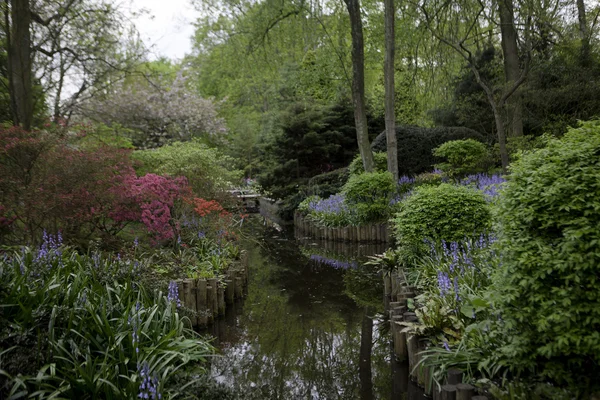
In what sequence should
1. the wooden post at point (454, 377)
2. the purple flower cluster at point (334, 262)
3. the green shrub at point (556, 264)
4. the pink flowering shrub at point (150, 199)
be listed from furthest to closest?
1. the purple flower cluster at point (334, 262)
2. the pink flowering shrub at point (150, 199)
3. the wooden post at point (454, 377)
4. the green shrub at point (556, 264)

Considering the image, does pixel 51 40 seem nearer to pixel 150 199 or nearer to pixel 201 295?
pixel 150 199

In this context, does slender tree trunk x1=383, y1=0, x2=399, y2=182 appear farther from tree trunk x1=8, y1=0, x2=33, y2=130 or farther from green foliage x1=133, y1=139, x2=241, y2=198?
tree trunk x1=8, y1=0, x2=33, y2=130

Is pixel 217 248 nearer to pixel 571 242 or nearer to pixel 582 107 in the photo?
pixel 571 242

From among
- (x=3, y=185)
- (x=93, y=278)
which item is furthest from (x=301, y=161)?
(x=93, y=278)

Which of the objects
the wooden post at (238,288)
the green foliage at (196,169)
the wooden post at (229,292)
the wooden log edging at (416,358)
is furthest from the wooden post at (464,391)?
the green foliage at (196,169)

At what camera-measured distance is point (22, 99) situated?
28.3 feet

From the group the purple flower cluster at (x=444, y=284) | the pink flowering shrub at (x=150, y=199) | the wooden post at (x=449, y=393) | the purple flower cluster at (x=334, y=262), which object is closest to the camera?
the wooden post at (x=449, y=393)

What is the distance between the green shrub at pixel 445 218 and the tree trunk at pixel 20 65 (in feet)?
23.6

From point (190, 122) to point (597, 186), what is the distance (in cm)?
2263

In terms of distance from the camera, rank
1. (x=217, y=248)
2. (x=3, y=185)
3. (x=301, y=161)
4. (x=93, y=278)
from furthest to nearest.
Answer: (x=301, y=161) < (x=217, y=248) < (x=3, y=185) < (x=93, y=278)

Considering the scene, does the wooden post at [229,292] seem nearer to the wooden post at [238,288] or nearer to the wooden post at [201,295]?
the wooden post at [238,288]

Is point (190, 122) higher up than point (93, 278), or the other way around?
point (190, 122)

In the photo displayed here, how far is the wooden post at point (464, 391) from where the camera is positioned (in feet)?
10.4

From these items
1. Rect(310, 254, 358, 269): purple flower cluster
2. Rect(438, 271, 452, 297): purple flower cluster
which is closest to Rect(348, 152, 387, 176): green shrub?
Rect(310, 254, 358, 269): purple flower cluster
